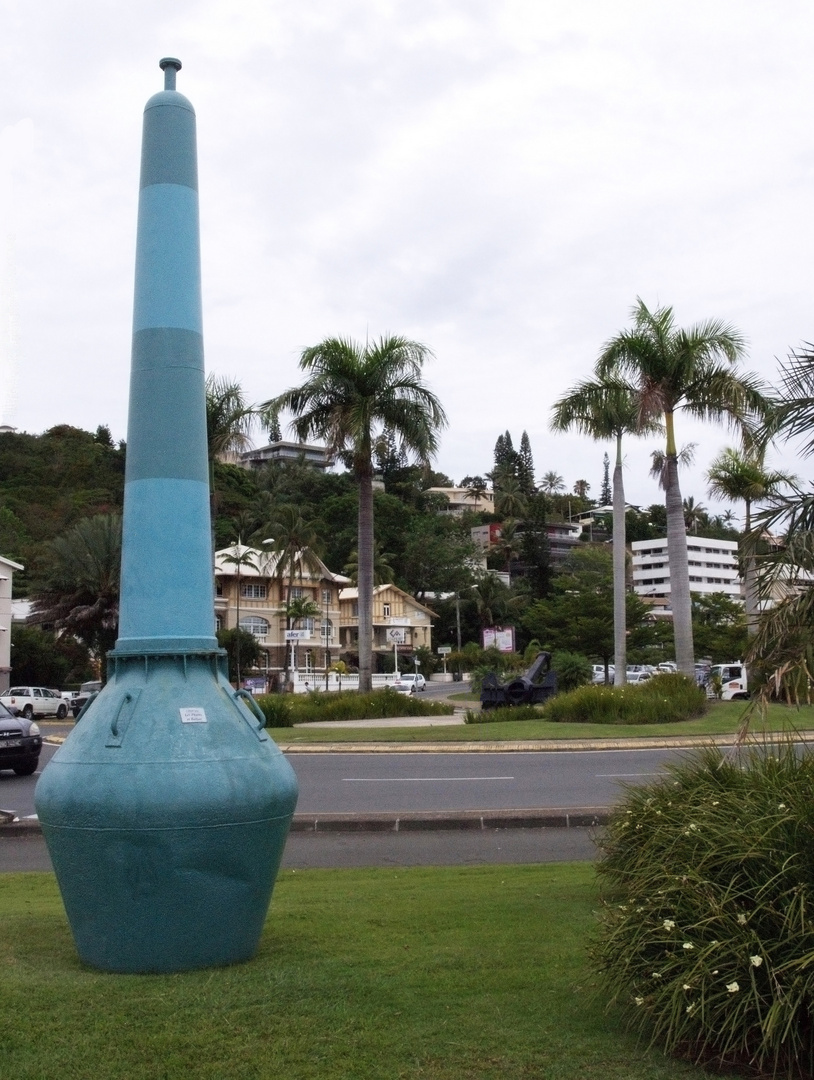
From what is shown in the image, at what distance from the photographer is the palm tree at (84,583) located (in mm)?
51625

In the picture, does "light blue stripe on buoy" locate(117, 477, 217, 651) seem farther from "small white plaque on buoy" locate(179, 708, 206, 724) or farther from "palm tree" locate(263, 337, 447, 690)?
"palm tree" locate(263, 337, 447, 690)

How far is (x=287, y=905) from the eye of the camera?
7781 mm

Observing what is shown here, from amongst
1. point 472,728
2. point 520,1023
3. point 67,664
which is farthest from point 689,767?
point 67,664

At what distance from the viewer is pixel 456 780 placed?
53.6ft

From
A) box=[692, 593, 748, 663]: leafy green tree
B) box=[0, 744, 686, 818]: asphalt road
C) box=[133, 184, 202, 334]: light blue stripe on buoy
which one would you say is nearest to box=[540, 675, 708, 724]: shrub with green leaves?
box=[0, 744, 686, 818]: asphalt road

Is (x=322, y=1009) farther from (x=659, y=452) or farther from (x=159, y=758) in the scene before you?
(x=659, y=452)

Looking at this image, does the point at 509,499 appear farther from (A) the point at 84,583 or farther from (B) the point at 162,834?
(B) the point at 162,834

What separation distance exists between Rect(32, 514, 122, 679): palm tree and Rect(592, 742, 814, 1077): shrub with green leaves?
4781 cm

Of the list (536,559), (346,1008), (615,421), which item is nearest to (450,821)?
(346,1008)

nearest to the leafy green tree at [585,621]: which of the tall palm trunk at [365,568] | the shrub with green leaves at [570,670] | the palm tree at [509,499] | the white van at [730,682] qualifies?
the white van at [730,682]

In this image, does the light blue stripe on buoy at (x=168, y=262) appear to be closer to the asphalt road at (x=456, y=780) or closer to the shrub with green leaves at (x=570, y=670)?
the asphalt road at (x=456, y=780)

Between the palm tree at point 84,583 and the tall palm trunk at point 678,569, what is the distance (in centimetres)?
3036

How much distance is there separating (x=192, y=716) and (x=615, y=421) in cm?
2525

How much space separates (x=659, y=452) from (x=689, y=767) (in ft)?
79.4
